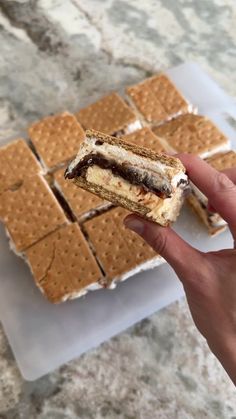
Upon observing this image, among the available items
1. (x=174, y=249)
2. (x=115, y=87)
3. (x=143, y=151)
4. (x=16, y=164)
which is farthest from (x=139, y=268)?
(x=115, y=87)

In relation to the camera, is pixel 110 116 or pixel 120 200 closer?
pixel 120 200

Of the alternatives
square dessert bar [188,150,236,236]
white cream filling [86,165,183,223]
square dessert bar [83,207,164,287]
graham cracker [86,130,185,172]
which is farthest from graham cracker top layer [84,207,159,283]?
graham cracker [86,130,185,172]

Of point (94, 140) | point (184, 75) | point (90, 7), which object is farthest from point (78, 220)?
point (90, 7)

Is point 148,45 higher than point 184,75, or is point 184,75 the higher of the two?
point 148,45

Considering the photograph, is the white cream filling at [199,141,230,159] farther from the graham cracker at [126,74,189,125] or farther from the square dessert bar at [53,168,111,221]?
the square dessert bar at [53,168,111,221]

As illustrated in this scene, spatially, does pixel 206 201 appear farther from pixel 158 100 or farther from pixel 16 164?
pixel 16 164

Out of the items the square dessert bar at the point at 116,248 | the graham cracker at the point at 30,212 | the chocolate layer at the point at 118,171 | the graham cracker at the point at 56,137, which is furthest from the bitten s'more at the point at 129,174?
the graham cracker at the point at 56,137

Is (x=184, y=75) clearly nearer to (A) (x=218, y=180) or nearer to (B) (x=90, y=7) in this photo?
(B) (x=90, y=7)
